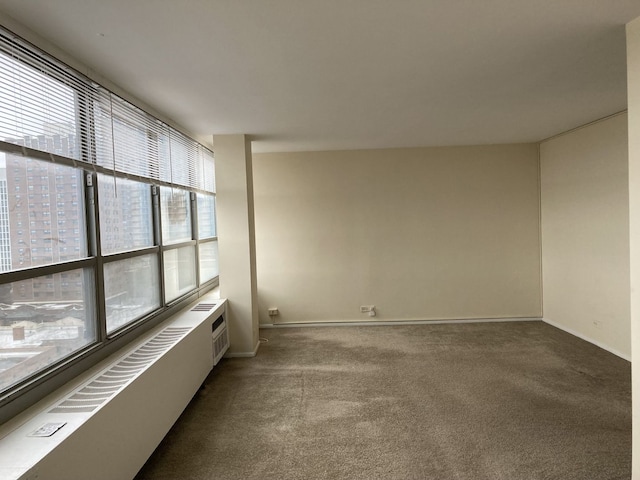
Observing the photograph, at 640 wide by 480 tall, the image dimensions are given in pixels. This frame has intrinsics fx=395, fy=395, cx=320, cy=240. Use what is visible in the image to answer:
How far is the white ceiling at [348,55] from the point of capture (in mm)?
1868

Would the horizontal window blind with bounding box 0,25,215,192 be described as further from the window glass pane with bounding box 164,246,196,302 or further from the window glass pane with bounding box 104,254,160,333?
the window glass pane with bounding box 164,246,196,302

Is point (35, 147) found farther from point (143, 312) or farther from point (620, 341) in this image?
point (620, 341)

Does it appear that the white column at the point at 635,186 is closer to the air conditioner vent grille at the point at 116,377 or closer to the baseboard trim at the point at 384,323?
the air conditioner vent grille at the point at 116,377

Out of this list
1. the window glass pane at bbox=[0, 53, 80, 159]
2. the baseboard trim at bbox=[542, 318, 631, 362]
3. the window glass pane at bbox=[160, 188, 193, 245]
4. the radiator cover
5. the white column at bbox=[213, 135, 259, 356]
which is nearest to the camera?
the radiator cover

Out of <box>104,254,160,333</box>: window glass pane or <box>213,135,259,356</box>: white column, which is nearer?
<box>104,254,160,333</box>: window glass pane

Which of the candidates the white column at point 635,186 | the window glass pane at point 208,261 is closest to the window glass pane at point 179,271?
the window glass pane at point 208,261

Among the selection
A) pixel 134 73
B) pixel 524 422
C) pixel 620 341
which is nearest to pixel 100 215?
pixel 134 73

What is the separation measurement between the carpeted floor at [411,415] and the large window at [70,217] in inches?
39.2

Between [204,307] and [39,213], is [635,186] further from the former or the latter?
[204,307]

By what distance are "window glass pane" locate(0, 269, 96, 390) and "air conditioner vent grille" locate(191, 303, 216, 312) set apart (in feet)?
4.83

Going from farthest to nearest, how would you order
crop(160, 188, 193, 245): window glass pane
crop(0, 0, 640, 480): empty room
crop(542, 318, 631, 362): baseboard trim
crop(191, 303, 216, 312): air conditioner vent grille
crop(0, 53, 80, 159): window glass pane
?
crop(542, 318, 631, 362): baseboard trim → crop(191, 303, 216, 312): air conditioner vent grille → crop(160, 188, 193, 245): window glass pane → crop(0, 0, 640, 480): empty room → crop(0, 53, 80, 159): window glass pane

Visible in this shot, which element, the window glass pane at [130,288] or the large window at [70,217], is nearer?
the large window at [70,217]

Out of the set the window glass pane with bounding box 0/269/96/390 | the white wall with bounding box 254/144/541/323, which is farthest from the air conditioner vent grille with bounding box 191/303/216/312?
the white wall with bounding box 254/144/541/323

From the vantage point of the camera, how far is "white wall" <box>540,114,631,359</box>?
409 centimetres
